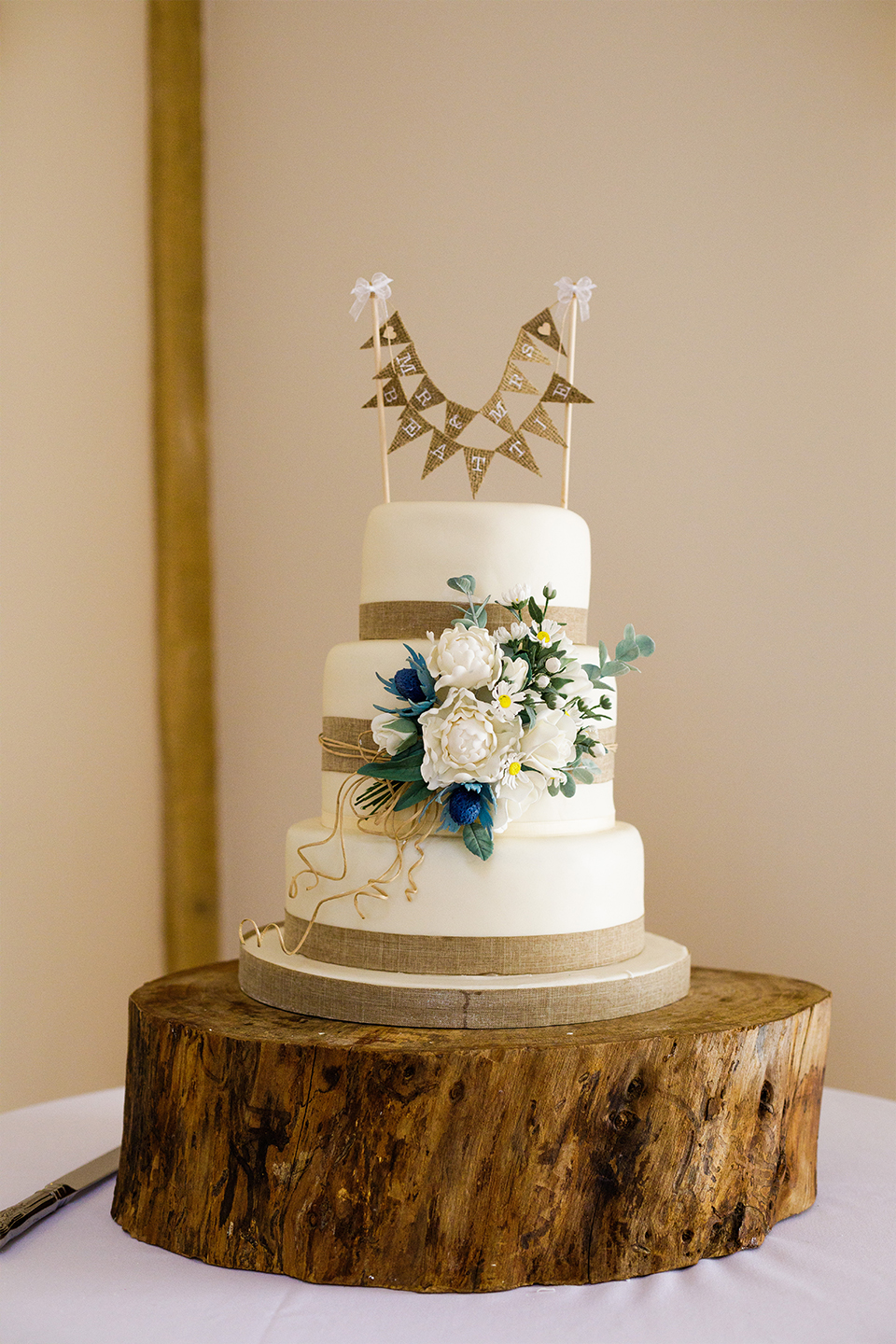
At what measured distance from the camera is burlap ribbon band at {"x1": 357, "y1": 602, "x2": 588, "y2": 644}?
57.8 inches

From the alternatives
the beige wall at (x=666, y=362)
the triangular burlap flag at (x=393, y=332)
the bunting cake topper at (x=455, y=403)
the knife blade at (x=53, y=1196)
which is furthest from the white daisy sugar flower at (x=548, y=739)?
the beige wall at (x=666, y=362)

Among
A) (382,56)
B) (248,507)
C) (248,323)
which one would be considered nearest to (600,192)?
(382,56)

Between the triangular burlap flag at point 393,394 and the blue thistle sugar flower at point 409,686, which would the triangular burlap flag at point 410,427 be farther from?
the blue thistle sugar flower at point 409,686

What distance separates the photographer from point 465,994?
1.34 metres

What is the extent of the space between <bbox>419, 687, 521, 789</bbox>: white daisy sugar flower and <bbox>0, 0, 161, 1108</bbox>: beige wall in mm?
1229

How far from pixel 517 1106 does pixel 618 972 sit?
232mm

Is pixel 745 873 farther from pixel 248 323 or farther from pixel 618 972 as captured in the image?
pixel 248 323

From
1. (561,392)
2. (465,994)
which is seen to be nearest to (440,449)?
(561,392)

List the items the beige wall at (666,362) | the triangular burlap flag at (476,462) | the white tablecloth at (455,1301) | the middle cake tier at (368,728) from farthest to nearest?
the beige wall at (666,362)
the triangular burlap flag at (476,462)
the middle cake tier at (368,728)
the white tablecloth at (455,1301)

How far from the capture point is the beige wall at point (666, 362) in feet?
6.95

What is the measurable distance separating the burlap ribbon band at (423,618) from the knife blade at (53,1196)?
76 cm

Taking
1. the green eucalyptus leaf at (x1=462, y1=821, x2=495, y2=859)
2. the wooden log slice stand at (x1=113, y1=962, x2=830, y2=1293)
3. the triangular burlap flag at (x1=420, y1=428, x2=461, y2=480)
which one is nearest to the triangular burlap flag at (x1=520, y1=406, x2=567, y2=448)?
the triangular burlap flag at (x1=420, y1=428, x2=461, y2=480)

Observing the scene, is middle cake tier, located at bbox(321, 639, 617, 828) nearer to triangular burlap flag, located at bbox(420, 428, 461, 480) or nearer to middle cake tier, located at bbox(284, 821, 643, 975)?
middle cake tier, located at bbox(284, 821, 643, 975)

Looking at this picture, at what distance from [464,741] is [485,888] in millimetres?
189
